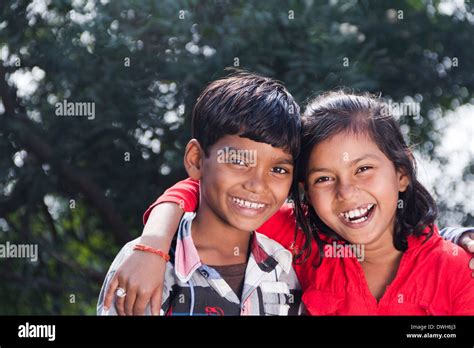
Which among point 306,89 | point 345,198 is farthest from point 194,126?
point 306,89

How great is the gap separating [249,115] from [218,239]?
371 mm

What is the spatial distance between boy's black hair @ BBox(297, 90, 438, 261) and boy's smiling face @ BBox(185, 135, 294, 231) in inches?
5.1

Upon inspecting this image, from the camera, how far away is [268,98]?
2.51 meters

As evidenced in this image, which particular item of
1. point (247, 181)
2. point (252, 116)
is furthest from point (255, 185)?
point (252, 116)

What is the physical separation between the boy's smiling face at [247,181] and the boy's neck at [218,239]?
0.15ft

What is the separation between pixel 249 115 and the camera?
96.0 inches

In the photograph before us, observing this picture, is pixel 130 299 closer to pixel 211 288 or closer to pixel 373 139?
pixel 211 288

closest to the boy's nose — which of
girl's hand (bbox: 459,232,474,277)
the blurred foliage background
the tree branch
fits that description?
girl's hand (bbox: 459,232,474,277)

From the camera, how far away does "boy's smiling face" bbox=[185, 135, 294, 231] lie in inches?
93.4

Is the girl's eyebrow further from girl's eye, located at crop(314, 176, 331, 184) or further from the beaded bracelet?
the beaded bracelet

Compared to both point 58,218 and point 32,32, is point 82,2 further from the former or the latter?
point 58,218

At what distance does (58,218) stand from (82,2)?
1143 mm

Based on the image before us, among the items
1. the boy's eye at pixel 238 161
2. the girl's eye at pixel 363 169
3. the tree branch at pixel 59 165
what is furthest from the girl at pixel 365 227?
the tree branch at pixel 59 165

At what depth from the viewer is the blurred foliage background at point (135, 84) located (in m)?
4.03
